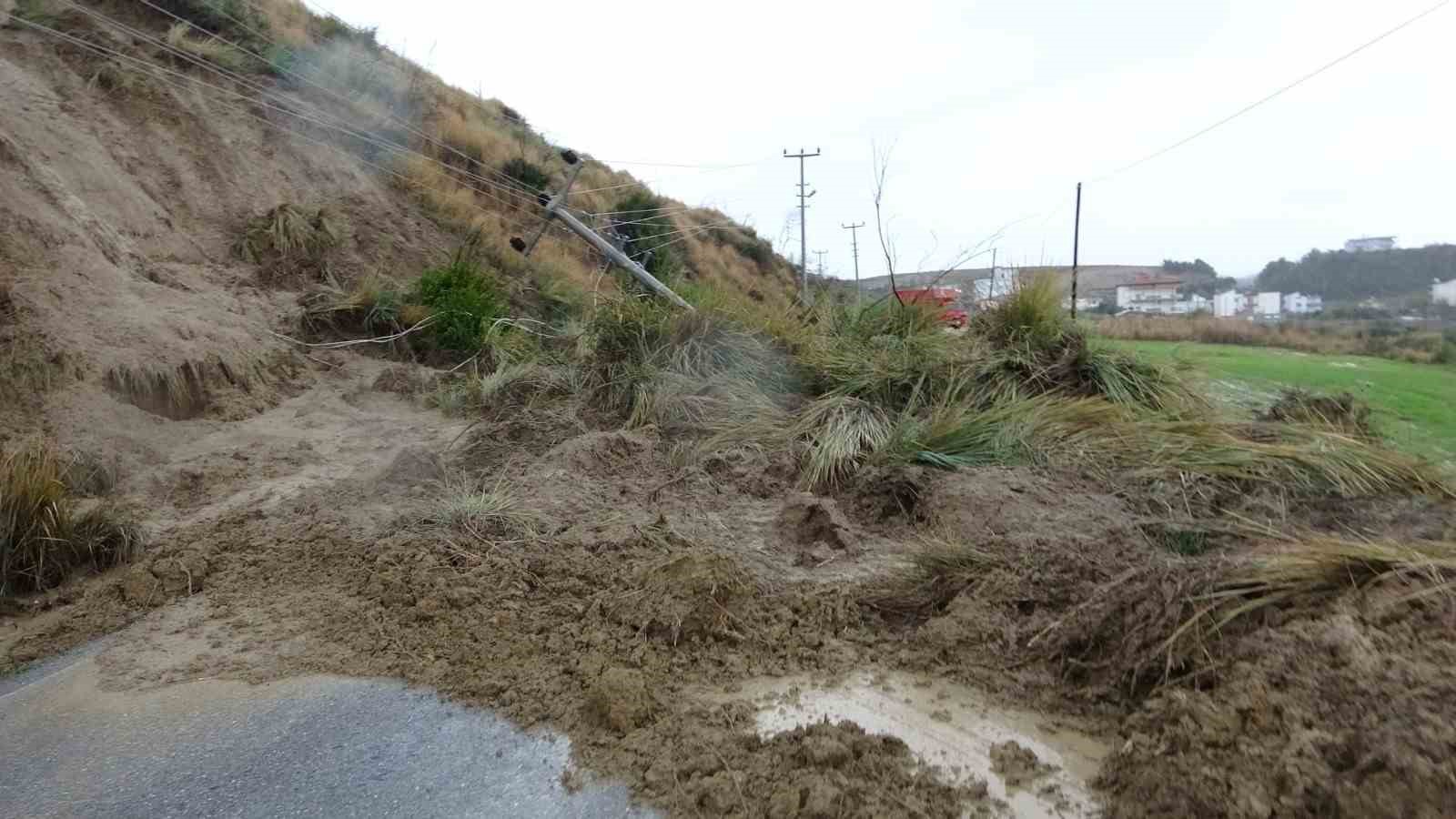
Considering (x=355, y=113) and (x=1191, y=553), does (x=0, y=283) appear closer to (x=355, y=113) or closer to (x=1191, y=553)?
(x=1191, y=553)

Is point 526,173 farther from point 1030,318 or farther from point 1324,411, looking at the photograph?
point 1324,411

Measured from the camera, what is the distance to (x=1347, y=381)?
6.18 metres

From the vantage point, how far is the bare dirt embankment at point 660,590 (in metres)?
2.71

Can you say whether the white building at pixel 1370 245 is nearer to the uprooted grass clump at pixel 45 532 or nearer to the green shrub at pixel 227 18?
the uprooted grass clump at pixel 45 532

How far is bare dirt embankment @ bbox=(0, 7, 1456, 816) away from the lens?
2705 millimetres

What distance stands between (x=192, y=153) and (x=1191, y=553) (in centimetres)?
1267

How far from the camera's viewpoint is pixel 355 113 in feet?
54.2

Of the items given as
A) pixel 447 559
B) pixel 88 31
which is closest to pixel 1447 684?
pixel 447 559

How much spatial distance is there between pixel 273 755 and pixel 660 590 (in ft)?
5.50

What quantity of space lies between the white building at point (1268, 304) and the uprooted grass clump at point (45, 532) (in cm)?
798

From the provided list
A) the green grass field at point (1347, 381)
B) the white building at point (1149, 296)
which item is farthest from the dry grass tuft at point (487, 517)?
the white building at point (1149, 296)

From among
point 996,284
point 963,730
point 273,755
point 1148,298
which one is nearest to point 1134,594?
point 963,730

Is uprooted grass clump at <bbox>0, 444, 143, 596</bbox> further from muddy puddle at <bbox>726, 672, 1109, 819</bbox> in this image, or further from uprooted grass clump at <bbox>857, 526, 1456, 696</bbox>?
uprooted grass clump at <bbox>857, 526, 1456, 696</bbox>

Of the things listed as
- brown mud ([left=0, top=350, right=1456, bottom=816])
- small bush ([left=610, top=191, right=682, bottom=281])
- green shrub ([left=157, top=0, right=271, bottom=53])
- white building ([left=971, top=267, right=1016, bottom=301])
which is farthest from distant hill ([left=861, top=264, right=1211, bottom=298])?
green shrub ([left=157, top=0, right=271, bottom=53])
